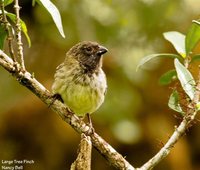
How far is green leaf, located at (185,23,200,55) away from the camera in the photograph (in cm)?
290

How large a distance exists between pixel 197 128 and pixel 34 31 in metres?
1.86

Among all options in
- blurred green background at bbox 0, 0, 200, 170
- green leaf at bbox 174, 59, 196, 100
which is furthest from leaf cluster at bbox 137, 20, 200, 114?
blurred green background at bbox 0, 0, 200, 170

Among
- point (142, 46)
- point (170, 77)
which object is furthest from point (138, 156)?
point (170, 77)

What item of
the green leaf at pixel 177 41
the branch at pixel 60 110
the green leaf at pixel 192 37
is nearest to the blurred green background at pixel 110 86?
the green leaf at pixel 177 41

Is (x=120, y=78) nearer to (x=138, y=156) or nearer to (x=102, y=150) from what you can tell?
(x=138, y=156)

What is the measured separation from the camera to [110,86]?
5.46m

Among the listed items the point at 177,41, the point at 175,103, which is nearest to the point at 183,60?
the point at 177,41

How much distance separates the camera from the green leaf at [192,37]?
290 centimetres

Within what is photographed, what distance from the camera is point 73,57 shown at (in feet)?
13.9

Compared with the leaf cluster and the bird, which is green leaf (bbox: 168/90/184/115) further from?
the bird

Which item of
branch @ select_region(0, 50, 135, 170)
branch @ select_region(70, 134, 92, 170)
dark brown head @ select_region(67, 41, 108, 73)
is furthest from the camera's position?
dark brown head @ select_region(67, 41, 108, 73)

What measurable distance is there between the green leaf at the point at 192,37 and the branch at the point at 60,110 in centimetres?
63

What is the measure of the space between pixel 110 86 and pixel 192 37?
101 inches

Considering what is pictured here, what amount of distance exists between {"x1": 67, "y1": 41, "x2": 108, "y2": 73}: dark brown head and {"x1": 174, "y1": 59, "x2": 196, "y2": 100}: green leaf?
55.4 inches
